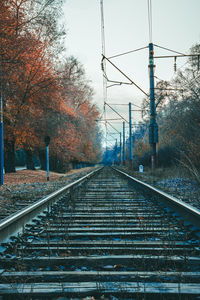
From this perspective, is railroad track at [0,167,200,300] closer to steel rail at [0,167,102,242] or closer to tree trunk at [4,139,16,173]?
steel rail at [0,167,102,242]

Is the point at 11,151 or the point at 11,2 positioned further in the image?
the point at 11,151

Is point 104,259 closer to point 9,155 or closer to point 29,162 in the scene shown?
point 9,155

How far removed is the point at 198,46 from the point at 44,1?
1792 centimetres

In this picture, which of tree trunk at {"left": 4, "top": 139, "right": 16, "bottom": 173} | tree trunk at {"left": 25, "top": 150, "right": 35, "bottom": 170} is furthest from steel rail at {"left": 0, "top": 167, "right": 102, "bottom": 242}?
tree trunk at {"left": 25, "top": 150, "right": 35, "bottom": 170}

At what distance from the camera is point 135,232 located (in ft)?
13.2

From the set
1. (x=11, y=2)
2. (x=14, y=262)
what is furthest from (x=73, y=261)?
(x=11, y=2)

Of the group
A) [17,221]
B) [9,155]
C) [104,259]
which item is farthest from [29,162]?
[104,259]

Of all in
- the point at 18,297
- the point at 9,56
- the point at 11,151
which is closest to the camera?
the point at 18,297

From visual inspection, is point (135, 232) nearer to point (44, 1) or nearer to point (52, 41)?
point (44, 1)

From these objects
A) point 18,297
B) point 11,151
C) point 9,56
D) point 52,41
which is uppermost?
point 52,41

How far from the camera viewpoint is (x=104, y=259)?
285cm

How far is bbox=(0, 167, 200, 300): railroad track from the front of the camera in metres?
2.24

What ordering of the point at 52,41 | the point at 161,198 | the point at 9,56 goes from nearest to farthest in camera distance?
the point at 161,198, the point at 9,56, the point at 52,41

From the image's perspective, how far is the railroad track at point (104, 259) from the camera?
88.2 inches
